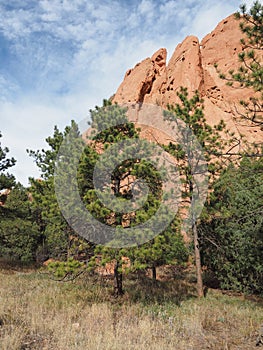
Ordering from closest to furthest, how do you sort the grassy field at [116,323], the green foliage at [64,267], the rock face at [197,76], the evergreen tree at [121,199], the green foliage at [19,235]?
the grassy field at [116,323], the green foliage at [64,267], the evergreen tree at [121,199], the green foliage at [19,235], the rock face at [197,76]

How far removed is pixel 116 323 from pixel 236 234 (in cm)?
643

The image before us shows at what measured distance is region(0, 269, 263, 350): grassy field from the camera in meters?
4.75

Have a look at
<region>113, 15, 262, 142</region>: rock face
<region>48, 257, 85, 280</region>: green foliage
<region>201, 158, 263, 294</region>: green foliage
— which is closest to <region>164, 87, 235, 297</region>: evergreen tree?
<region>201, 158, 263, 294</region>: green foliage

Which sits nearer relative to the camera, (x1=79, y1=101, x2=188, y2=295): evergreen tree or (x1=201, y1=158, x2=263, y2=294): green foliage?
(x1=79, y1=101, x2=188, y2=295): evergreen tree

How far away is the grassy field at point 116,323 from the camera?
15.6 ft

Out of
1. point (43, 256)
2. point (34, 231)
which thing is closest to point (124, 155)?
point (34, 231)

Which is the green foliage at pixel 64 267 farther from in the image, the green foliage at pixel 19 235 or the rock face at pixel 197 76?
the rock face at pixel 197 76

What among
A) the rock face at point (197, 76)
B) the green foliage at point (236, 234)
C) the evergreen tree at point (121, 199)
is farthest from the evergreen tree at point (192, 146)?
the rock face at point (197, 76)

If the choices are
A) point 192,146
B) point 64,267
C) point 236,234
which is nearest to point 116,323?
point 64,267

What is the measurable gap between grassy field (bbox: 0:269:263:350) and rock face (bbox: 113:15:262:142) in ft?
80.2

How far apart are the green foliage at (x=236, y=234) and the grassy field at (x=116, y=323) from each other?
1.74 meters

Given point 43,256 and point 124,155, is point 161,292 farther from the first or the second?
point 43,256

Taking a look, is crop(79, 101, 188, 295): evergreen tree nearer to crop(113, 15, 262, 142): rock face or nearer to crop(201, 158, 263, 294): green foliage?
crop(201, 158, 263, 294): green foliage

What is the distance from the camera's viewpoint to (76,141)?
8273 mm
